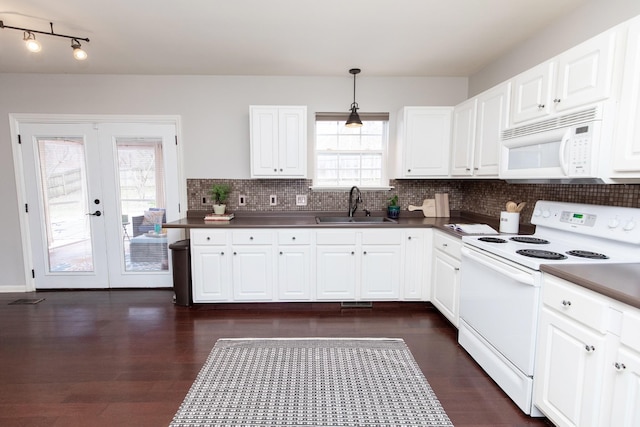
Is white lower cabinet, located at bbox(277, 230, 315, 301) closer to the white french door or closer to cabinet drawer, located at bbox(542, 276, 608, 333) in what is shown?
the white french door

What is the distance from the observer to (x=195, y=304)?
3.29m

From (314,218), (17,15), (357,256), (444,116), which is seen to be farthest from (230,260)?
(444,116)

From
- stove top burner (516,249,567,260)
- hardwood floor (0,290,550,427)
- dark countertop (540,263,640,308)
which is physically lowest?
hardwood floor (0,290,550,427)

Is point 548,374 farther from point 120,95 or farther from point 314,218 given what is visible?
point 120,95

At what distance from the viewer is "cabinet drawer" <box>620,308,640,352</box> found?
1175 millimetres

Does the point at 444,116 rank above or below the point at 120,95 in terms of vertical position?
below

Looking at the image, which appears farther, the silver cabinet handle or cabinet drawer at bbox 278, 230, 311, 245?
cabinet drawer at bbox 278, 230, 311, 245

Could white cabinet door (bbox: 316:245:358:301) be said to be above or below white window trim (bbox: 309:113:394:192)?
below

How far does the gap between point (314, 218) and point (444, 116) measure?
→ 5.85ft

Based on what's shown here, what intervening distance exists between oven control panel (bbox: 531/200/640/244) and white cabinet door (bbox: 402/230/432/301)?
Result: 97 cm

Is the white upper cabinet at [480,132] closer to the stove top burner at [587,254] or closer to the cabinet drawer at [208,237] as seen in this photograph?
the stove top burner at [587,254]

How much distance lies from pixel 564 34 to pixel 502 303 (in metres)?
2.03

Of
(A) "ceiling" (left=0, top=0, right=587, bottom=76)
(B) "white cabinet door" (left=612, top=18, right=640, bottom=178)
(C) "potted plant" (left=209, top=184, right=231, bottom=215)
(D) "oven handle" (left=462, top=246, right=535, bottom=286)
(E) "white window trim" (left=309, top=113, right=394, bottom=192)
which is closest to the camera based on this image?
(B) "white cabinet door" (left=612, top=18, right=640, bottom=178)

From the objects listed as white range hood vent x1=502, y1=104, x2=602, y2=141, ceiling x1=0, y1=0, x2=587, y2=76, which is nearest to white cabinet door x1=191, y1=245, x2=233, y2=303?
ceiling x1=0, y1=0, x2=587, y2=76
